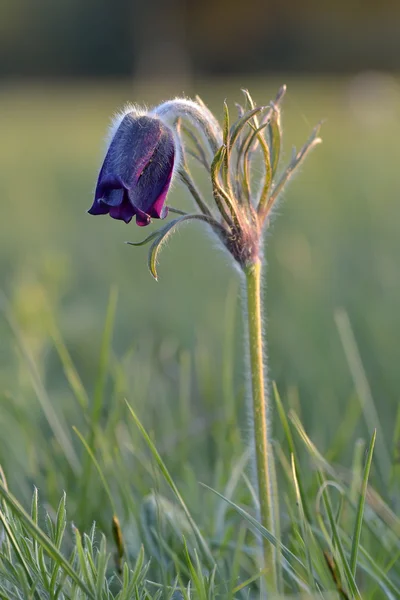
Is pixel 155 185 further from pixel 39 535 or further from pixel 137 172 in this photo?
pixel 39 535

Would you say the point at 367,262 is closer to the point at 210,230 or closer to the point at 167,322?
the point at 167,322

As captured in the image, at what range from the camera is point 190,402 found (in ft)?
7.67

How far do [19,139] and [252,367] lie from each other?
8.61 metres

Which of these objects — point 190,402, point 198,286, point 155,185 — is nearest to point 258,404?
point 155,185

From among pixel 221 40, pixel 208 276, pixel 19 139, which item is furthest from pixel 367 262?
pixel 221 40

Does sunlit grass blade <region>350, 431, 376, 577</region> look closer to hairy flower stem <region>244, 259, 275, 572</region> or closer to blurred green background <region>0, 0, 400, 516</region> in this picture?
hairy flower stem <region>244, 259, 275, 572</region>

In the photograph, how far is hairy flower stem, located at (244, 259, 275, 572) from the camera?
1056 mm

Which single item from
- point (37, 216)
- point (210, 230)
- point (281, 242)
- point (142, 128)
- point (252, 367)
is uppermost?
point (37, 216)

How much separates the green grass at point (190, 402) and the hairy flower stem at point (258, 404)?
40 mm

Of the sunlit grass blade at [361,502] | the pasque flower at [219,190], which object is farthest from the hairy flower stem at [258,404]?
the sunlit grass blade at [361,502]

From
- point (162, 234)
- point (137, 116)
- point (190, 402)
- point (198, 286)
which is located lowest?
point (190, 402)

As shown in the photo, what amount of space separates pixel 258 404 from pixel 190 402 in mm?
1270

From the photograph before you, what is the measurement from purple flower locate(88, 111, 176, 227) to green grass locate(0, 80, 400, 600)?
288 mm

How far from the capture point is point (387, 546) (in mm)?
1236
